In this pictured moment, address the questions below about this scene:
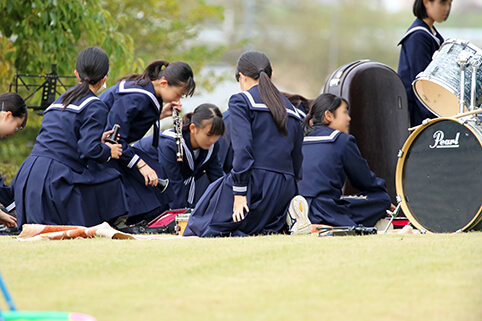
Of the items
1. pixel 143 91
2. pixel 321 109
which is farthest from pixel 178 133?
pixel 321 109

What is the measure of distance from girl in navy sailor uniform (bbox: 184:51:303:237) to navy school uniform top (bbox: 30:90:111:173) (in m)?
0.94

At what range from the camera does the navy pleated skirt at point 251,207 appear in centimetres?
525

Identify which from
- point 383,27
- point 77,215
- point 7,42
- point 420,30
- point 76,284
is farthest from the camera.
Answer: point 383,27

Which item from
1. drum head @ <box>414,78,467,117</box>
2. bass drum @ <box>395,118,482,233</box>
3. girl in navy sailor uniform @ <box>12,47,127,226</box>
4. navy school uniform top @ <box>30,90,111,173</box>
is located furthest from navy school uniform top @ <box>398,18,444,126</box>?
navy school uniform top @ <box>30,90,111,173</box>

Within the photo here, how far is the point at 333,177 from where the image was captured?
233 inches

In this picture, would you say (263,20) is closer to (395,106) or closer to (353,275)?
(395,106)

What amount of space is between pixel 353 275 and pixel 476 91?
259 centimetres

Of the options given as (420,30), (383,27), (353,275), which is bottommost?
(383,27)

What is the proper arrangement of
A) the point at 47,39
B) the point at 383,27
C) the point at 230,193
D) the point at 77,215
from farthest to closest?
the point at 383,27 → the point at 47,39 → the point at 77,215 → the point at 230,193

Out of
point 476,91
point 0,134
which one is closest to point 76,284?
point 0,134

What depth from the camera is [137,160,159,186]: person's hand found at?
5992mm

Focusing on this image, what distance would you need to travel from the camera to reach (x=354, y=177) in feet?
19.7

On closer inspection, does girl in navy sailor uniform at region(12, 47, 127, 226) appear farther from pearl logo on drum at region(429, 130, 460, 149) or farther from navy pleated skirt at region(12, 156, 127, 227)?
pearl logo on drum at region(429, 130, 460, 149)

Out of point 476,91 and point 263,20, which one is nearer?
point 476,91
